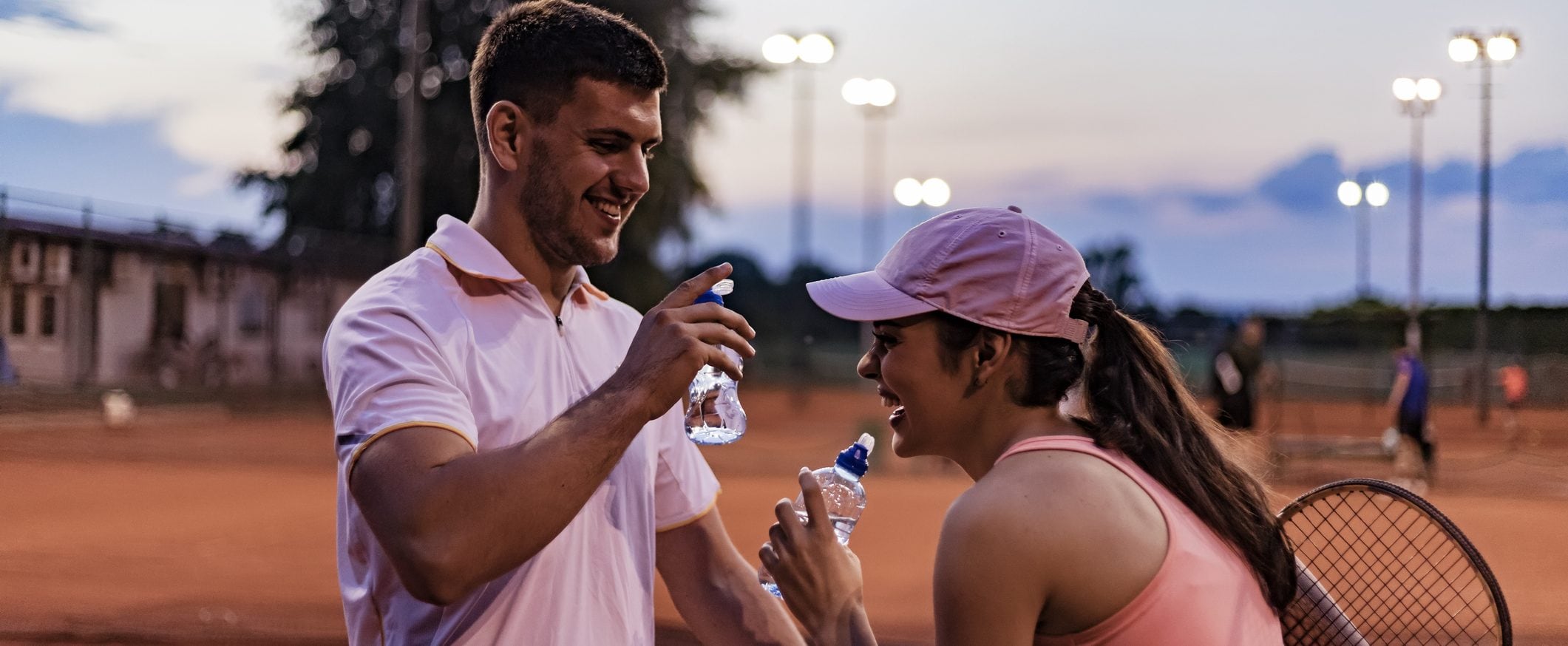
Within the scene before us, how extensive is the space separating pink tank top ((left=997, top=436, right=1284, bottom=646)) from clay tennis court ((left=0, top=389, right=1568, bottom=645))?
2103 mm

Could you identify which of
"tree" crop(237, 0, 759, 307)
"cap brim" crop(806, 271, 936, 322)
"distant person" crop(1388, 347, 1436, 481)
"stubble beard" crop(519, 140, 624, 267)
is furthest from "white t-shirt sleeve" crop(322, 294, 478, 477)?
"tree" crop(237, 0, 759, 307)

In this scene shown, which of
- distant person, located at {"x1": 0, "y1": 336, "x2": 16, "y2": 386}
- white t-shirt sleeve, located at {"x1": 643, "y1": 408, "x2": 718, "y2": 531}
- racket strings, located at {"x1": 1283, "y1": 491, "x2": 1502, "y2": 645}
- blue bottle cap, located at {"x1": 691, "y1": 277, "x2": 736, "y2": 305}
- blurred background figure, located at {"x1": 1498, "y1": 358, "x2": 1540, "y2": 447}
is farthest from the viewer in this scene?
blurred background figure, located at {"x1": 1498, "y1": 358, "x2": 1540, "y2": 447}

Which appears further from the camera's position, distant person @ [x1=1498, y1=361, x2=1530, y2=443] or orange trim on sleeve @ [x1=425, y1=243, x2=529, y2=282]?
distant person @ [x1=1498, y1=361, x2=1530, y2=443]

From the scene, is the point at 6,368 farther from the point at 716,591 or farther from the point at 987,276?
the point at 987,276

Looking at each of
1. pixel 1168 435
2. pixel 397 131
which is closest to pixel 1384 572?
pixel 1168 435

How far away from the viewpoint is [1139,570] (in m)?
1.88

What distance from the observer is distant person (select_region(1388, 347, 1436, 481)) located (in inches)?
591

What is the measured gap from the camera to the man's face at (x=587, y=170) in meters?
2.50

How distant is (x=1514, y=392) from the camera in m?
26.4

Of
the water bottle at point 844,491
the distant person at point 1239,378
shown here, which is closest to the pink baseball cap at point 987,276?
the water bottle at point 844,491

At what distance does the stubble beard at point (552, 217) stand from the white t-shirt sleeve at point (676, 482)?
0.39 metres

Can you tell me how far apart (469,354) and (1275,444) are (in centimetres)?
1835

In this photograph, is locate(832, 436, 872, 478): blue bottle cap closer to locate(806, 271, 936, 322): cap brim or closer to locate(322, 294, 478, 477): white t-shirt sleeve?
locate(806, 271, 936, 322): cap brim

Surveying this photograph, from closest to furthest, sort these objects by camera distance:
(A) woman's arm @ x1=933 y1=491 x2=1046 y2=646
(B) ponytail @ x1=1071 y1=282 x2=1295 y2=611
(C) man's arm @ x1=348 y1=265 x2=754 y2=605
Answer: (A) woman's arm @ x1=933 y1=491 x2=1046 y2=646
(C) man's arm @ x1=348 y1=265 x2=754 y2=605
(B) ponytail @ x1=1071 y1=282 x2=1295 y2=611
